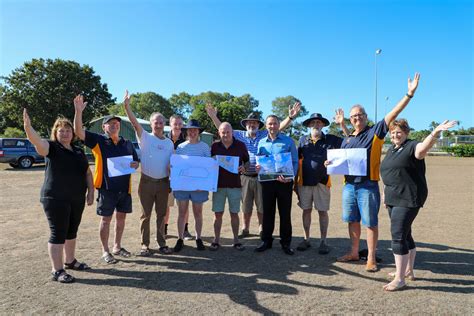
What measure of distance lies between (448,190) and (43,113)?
107 feet

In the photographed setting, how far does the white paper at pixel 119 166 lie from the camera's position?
195 inches

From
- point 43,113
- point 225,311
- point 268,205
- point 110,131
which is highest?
point 43,113

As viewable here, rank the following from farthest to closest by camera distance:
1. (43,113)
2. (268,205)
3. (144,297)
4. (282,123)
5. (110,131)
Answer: (43,113) → (282,123) → (268,205) → (110,131) → (144,297)

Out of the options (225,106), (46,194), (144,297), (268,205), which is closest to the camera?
(144,297)

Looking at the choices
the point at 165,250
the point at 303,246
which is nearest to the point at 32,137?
the point at 165,250

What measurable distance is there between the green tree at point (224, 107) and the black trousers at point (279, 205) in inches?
2012

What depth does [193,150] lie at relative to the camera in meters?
5.54

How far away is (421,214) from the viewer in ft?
27.4

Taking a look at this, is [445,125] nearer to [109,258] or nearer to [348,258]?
[348,258]

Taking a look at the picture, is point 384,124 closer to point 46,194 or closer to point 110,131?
point 110,131

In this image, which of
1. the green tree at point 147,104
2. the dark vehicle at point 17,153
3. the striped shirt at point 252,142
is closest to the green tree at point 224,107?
the green tree at point 147,104

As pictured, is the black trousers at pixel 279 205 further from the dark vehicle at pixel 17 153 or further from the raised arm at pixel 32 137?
the dark vehicle at pixel 17 153

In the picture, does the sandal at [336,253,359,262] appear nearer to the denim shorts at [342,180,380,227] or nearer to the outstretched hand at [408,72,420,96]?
the denim shorts at [342,180,380,227]

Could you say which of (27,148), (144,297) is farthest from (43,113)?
(144,297)
